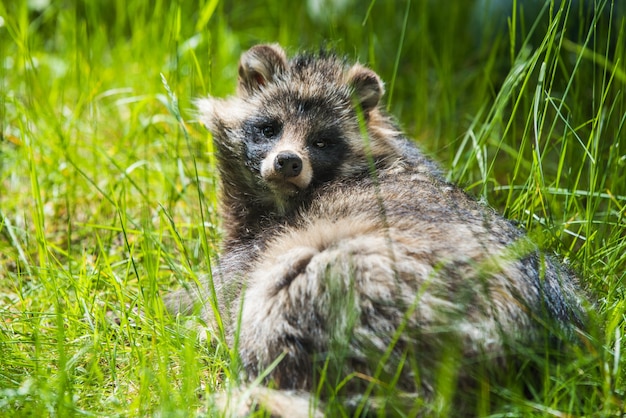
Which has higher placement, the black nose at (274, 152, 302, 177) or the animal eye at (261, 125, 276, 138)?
the animal eye at (261, 125, 276, 138)

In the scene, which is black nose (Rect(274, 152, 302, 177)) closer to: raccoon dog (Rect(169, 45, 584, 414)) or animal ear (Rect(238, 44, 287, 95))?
raccoon dog (Rect(169, 45, 584, 414))

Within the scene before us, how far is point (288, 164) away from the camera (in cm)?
404

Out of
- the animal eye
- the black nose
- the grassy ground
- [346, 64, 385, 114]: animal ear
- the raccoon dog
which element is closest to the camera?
the raccoon dog

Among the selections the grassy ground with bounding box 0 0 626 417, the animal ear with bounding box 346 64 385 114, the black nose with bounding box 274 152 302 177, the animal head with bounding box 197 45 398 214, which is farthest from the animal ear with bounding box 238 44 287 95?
the black nose with bounding box 274 152 302 177

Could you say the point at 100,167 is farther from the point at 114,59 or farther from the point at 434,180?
the point at 434,180

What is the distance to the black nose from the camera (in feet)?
13.2

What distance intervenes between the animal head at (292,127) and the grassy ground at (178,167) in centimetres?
28

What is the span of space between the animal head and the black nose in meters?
0.01

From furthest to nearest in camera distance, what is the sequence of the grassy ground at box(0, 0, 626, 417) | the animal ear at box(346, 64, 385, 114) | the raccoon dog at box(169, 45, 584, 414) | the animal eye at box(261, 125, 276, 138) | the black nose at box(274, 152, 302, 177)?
1. the animal ear at box(346, 64, 385, 114)
2. the animal eye at box(261, 125, 276, 138)
3. the black nose at box(274, 152, 302, 177)
4. the grassy ground at box(0, 0, 626, 417)
5. the raccoon dog at box(169, 45, 584, 414)

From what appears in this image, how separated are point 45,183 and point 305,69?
6.29 feet

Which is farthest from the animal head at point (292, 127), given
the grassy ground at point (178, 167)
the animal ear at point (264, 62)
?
the grassy ground at point (178, 167)

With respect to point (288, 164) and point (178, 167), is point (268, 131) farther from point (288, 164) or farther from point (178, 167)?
point (178, 167)

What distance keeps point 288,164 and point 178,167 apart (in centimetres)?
111

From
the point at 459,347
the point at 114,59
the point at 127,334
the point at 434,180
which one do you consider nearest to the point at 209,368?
the point at 127,334
